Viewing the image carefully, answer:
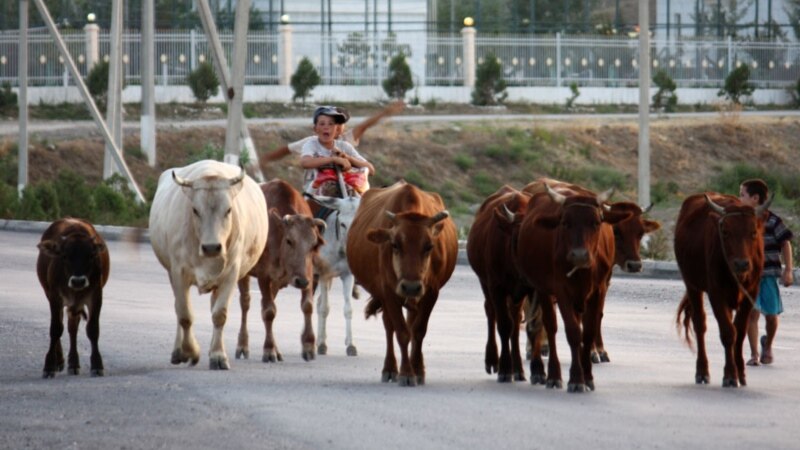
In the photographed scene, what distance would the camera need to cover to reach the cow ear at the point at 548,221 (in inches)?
538

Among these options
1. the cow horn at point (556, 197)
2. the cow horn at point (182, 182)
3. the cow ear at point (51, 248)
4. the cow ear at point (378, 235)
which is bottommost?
the cow ear at point (51, 248)

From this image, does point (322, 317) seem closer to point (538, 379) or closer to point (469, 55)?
point (538, 379)

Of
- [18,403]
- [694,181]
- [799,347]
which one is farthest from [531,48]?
[18,403]

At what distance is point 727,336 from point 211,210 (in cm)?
416

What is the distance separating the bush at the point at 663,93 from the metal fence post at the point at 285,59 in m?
12.8

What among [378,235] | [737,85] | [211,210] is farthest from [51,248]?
[737,85]

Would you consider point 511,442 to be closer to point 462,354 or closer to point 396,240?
point 396,240

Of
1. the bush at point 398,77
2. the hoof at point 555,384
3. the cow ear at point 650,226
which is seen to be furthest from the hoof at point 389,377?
the bush at point 398,77

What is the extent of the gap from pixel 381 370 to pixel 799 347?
15.5 feet

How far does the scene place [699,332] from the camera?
14766 mm

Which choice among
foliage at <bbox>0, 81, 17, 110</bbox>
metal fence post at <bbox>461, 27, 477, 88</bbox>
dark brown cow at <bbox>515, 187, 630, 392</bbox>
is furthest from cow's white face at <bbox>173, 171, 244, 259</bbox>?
metal fence post at <bbox>461, 27, 477, 88</bbox>

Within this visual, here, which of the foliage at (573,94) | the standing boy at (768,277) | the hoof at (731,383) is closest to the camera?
the hoof at (731,383)

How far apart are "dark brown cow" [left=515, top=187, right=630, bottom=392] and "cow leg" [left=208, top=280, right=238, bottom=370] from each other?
2.48 meters

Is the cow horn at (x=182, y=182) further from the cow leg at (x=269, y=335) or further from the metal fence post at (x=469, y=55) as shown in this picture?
the metal fence post at (x=469, y=55)
